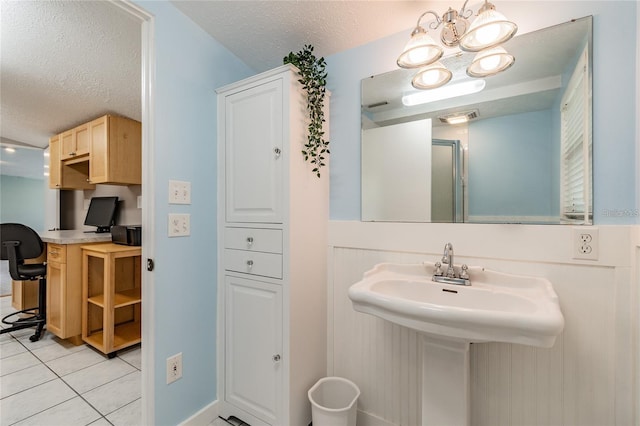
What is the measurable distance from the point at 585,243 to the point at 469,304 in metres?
0.48

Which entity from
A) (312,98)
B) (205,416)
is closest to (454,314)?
(312,98)

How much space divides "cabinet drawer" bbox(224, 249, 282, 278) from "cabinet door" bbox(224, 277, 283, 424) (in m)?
0.06

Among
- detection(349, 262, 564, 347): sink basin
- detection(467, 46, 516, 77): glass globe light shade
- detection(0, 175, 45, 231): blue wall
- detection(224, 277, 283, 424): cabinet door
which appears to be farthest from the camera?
detection(0, 175, 45, 231): blue wall

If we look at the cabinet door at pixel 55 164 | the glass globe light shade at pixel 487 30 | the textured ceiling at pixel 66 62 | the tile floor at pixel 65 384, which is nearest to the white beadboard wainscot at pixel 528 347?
the glass globe light shade at pixel 487 30

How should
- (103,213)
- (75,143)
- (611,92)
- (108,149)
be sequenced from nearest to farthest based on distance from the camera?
(611,92)
(108,149)
(103,213)
(75,143)

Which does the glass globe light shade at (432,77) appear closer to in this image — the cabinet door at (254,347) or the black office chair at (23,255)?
the cabinet door at (254,347)

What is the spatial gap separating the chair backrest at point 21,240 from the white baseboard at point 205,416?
2215 mm

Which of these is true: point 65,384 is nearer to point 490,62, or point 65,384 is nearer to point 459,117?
point 459,117

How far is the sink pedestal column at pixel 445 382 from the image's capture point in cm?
104

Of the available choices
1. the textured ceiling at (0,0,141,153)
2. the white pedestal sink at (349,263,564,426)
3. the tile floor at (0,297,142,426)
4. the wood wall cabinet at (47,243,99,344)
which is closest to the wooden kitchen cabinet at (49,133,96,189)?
the textured ceiling at (0,0,141,153)

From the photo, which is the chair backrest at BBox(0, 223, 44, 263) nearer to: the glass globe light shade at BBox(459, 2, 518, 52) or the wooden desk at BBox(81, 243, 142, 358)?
the wooden desk at BBox(81, 243, 142, 358)

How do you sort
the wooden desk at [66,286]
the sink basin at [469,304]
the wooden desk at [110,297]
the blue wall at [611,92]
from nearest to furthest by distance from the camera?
the sink basin at [469,304]
the blue wall at [611,92]
the wooden desk at [110,297]
the wooden desk at [66,286]

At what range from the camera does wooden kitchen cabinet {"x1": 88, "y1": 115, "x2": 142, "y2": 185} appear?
262 cm

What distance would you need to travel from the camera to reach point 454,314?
0.82 m
